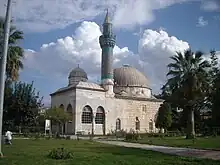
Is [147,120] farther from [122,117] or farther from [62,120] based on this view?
[62,120]

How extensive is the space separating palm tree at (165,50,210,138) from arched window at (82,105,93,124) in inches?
972

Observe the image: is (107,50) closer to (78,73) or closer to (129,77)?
(78,73)

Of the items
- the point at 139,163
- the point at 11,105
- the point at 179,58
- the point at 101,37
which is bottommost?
the point at 139,163

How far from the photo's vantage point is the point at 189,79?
3378cm

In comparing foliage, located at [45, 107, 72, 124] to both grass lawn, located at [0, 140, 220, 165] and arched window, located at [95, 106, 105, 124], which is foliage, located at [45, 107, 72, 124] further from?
grass lawn, located at [0, 140, 220, 165]

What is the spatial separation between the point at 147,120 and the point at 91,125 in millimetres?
14847

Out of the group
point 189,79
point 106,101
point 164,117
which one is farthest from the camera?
point 106,101

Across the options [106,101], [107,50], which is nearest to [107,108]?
[106,101]

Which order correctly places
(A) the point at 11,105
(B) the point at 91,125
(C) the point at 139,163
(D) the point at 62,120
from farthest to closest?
(B) the point at 91,125, (D) the point at 62,120, (A) the point at 11,105, (C) the point at 139,163

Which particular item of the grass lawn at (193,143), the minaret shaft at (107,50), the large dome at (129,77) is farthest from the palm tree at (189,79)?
the large dome at (129,77)

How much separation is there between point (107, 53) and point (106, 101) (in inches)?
358

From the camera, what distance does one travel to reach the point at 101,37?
60.0m

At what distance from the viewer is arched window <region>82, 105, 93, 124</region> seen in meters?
57.3

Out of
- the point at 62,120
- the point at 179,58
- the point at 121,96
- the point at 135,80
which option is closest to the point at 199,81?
the point at 179,58
